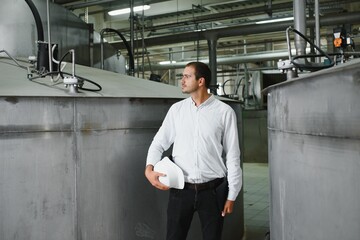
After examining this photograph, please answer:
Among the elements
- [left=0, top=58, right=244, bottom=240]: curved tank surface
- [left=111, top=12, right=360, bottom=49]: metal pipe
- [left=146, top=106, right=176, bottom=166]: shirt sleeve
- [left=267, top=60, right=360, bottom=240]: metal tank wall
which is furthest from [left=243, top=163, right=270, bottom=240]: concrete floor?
[left=111, top=12, right=360, bottom=49]: metal pipe

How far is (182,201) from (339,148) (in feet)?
2.89

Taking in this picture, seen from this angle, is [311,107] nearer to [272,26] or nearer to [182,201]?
[182,201]

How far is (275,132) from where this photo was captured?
1698 mm

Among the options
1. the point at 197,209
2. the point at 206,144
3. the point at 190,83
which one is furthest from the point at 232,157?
the point at 190,83

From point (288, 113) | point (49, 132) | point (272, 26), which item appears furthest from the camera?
point (272, 26)

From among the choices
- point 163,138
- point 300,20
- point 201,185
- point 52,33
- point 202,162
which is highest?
point 52,33

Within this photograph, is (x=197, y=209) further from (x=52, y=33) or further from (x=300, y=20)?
(x=52, y=33)

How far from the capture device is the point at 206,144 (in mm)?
1798

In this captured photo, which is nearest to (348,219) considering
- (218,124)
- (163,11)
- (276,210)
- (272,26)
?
(276,210)

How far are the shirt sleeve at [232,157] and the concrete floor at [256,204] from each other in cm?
153

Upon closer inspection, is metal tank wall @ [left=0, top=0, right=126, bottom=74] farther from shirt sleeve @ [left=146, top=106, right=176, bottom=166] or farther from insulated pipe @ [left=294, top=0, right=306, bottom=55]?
insulated pipe @ [left=294, top=0, right=306, bottom=55]

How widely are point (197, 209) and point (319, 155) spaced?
2.48 feet

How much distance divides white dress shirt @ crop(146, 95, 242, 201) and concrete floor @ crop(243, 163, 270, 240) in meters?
1.56

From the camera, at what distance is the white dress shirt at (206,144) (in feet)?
5.82
